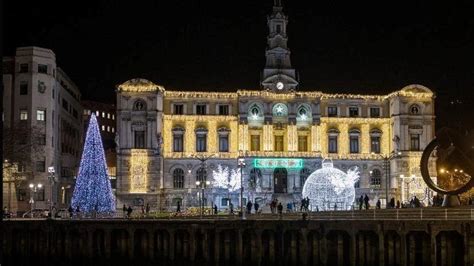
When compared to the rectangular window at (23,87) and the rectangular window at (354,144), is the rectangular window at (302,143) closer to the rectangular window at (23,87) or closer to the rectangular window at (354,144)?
the rectangular window at (354,144)

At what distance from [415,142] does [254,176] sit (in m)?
25.8

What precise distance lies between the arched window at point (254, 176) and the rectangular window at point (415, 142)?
78.9 ft

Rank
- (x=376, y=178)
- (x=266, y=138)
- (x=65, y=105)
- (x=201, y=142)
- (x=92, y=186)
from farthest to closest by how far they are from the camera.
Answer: (x=65, y=105) < (x=376, y=178) < (x=201, y=142) < (x=266, y=138) < (x=92, y=186)

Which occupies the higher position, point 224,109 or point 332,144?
point 224,109

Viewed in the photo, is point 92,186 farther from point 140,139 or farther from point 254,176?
Answer: point 254,176

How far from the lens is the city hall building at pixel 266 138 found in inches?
4830

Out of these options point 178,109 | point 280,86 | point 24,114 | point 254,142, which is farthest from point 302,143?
point 24,114

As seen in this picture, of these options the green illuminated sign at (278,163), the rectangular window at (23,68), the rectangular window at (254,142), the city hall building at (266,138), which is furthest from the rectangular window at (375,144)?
the rectangular window at (23,68)

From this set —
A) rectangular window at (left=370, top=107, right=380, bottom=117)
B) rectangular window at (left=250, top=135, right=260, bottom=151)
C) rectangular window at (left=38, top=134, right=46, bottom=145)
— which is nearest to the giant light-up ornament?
rectangular window at (left=250, top=135, right=260, bottom=151)

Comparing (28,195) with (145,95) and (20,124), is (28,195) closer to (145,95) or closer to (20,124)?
(20,124)

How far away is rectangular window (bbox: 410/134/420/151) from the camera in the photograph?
12744cm

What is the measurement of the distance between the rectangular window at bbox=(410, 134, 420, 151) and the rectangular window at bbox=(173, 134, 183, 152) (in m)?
35.3

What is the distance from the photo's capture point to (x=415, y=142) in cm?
12794

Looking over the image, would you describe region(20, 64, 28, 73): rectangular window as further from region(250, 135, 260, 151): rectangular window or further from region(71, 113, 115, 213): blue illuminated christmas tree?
region(250, 135, 260, 151): rectangular window
